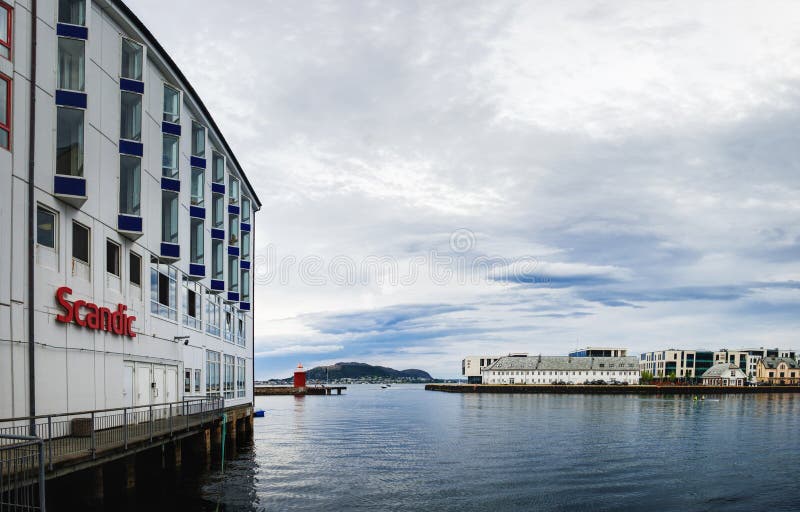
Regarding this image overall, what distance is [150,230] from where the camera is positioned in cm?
3406

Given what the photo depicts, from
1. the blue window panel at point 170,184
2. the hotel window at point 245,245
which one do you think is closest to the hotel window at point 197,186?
the blue window panel at point 170,184

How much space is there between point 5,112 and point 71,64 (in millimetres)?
4822

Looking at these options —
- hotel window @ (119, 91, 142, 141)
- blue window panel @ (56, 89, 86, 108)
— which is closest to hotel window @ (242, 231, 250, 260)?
hotel window @ (119, 91, 142, 141)

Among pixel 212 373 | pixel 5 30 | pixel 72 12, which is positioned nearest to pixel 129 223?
pixel 72 12

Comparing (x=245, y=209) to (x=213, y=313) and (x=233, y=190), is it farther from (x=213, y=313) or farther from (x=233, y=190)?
(x=213, y=313)

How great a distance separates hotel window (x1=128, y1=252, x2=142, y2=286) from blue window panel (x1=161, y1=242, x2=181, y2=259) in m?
2.65

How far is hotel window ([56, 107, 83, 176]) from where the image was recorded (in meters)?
25.2

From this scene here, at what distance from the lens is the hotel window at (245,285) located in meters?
57.9

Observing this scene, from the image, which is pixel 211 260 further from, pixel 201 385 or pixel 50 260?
pixel 50 260

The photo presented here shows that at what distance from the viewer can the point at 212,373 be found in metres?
47.1

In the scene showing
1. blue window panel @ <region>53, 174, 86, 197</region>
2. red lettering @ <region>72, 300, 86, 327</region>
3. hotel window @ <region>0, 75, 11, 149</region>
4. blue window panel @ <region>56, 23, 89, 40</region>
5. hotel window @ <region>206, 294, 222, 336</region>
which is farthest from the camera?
hotel window @ <region>206, 294, 222, 336</region>

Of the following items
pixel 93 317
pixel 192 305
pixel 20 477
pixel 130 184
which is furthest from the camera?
pixel 192 305

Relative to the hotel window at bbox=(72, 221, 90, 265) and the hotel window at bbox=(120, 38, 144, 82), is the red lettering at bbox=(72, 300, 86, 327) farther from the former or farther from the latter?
the hotel window at bbox=(120, 38, 144, 82)

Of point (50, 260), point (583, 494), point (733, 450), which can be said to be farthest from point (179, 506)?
point (733, 450)
